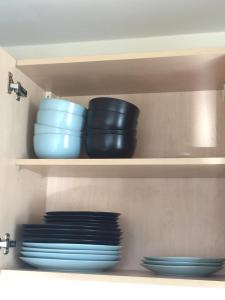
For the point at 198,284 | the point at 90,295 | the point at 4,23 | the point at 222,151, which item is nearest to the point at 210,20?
the point at 222,151

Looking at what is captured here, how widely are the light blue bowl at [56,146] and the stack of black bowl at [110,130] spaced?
0.04m

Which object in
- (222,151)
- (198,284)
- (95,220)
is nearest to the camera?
(198,284)

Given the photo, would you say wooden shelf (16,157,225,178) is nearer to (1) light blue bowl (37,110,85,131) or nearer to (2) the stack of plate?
(1) light blue bowl (37,110,85,131)

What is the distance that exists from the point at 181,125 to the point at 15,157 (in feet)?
1.55

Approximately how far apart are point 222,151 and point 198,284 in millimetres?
427

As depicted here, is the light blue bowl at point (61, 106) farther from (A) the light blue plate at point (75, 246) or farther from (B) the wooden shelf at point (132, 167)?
(A) the light blue plate at point (75, 246)

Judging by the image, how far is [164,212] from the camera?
125 cm

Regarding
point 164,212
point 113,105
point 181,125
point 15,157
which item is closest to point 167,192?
point 164,212

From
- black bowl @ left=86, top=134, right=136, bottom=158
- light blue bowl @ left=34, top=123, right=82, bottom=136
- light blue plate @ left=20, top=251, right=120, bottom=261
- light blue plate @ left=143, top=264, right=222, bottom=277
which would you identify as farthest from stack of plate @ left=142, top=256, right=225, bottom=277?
light blue bowl @ left=34, top=123, right=82, bottom=136

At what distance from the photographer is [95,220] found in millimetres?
1116

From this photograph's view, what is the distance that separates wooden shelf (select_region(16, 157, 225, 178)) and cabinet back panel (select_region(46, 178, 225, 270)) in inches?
1.6

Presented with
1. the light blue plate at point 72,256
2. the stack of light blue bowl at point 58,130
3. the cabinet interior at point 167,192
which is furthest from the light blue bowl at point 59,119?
the light blue plate at point 72,256

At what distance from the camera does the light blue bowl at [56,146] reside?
115cm

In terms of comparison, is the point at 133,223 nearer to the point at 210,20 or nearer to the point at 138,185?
the point at 138,185
